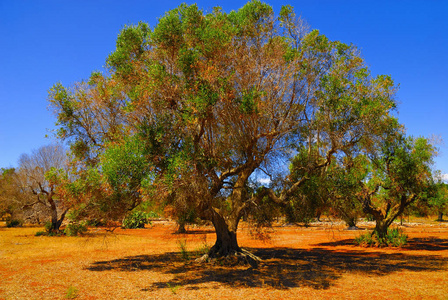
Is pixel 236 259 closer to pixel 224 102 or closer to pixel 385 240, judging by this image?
pixel 224 102

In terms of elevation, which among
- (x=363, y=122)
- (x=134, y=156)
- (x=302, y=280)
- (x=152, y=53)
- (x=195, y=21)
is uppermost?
(x=195, y=21)

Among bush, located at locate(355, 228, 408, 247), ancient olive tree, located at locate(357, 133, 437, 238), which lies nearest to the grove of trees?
ancient olive tree, located at locate(357, 133, 437, 238)

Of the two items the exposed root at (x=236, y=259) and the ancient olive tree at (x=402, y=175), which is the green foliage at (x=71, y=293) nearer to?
the exposed root at (x=236, y=259)

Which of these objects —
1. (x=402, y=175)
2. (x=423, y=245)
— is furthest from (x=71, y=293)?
(x=423, y=245)

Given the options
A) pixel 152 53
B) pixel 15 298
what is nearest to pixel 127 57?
pixel 152 53

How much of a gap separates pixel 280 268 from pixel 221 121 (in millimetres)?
8298

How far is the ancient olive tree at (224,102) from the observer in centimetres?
1309

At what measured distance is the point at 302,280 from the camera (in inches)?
517

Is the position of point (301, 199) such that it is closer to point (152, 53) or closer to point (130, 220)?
point (130, 220)

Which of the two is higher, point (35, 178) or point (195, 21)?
point (195, 21)

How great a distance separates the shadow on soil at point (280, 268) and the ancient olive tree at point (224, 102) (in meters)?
2.17

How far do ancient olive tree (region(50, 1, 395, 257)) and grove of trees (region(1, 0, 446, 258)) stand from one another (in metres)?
0.06

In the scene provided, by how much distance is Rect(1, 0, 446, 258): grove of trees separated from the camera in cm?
1283

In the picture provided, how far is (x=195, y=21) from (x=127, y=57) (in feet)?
13.8
